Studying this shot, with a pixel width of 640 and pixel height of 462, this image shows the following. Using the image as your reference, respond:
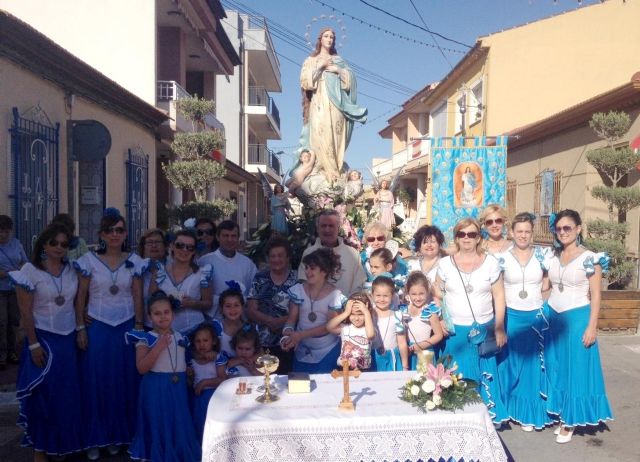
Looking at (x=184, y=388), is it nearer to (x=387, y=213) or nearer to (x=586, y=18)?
(x=387, y=213)

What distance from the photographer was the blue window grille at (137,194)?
10.8 metres

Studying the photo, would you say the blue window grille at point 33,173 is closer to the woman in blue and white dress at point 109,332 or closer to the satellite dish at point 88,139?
the satellite dish at point 88,139

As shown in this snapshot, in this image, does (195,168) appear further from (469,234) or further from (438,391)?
(438,391)

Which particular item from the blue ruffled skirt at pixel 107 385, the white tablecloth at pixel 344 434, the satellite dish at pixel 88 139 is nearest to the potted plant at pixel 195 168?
the satellite dish at pixel 88 139

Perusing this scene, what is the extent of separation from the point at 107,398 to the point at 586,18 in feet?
57.8

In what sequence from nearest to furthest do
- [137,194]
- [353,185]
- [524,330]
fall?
1. [524,330]
2. [353,185]
3. [137,194]

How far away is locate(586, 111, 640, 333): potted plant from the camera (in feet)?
25.4

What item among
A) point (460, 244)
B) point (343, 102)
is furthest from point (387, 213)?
point (460, 244)

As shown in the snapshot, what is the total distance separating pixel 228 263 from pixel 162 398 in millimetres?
1269

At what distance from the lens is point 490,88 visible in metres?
17.9

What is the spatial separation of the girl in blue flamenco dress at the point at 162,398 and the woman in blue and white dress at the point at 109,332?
401mm

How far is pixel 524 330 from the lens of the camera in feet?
14.3

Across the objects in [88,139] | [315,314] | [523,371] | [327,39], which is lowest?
[523,371]

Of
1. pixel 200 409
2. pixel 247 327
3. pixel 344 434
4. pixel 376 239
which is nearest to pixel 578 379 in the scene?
pixel 376 239
